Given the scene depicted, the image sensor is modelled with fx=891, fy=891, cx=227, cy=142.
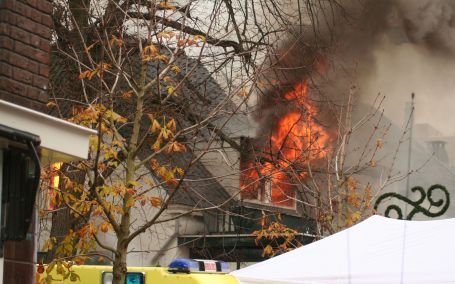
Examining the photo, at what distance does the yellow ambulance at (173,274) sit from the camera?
22.4 feet

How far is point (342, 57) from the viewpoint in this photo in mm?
19062

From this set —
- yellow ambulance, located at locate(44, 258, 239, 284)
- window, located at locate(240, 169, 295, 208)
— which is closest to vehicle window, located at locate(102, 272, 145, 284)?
yellow ambulance, located at locate(44, 258, 239, 284)

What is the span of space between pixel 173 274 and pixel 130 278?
614mm

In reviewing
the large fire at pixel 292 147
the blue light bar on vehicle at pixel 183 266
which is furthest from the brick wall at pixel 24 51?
the large fire at pixel 292 147

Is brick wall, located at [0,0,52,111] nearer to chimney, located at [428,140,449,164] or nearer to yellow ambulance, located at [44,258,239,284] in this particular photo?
yellow ambulance, located at [44,258,239,284]

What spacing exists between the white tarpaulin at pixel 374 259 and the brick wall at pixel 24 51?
2030 millimetres

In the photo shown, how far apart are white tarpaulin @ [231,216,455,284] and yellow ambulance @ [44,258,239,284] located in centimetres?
35

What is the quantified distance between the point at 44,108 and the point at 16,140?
92 centimetres

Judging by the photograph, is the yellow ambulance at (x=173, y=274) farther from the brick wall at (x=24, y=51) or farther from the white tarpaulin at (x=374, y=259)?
the brick wall at (x=24, y=51)

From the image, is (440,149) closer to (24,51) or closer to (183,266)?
(183,266)

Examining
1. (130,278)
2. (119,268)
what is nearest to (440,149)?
(119,268)

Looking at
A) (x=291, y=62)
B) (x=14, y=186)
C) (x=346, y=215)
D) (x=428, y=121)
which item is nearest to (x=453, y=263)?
(x=14, y=186)

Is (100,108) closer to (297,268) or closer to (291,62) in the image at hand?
(297,268)

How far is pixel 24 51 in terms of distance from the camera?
19.0ft
